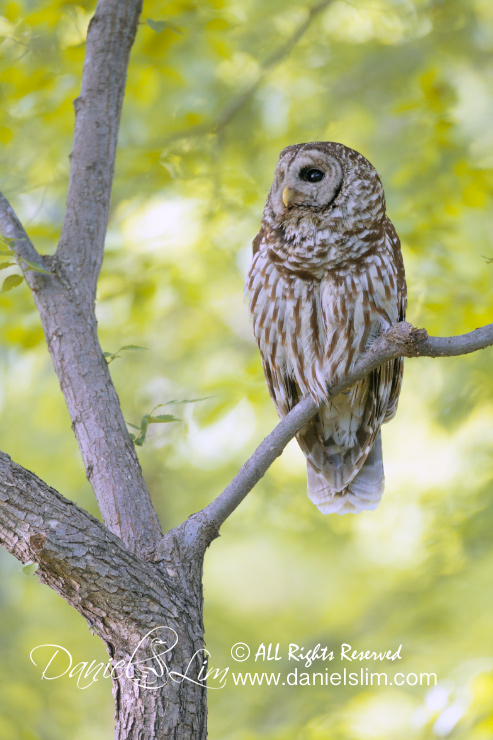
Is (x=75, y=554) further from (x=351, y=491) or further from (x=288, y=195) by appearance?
(x=351, y=491)

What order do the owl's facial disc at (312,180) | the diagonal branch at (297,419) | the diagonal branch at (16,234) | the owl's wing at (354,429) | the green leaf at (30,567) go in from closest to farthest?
1. the green leaf at (30,567)
2. the diagonal branch at (297,419)
3. the diagonal branch at (16,234)
4. the owl's facial disc at (312,180)
5. the owl's wing at (354,429)

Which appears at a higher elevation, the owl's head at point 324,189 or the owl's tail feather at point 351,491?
the owl's head at point 324,189

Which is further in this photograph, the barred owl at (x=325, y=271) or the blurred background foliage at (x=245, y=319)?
the blurred background foliage at (x=245, y=319)

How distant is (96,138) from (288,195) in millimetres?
865

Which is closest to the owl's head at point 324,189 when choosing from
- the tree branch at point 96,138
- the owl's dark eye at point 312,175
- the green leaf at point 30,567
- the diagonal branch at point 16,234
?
the owl's dark eye at point 312,175

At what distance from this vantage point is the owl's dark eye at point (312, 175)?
2.88 metres

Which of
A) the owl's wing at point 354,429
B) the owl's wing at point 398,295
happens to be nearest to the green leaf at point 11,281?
the owl's wing at point 354,429

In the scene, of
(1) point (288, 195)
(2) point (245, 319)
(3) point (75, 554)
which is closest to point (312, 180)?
(1) point (288, 195)

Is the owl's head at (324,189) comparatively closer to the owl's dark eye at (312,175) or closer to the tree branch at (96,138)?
the owl's dark eye at (312,175)

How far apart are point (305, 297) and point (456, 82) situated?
7.12ft

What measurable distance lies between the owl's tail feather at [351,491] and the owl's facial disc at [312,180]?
3.73 feet

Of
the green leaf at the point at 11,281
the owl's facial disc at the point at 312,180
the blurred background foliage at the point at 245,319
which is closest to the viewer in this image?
the green leaf at the point at 11,281

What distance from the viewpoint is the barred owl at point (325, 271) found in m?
2.82

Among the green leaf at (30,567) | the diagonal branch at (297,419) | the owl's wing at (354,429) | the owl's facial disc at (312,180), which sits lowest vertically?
the green leaf at (30,567)
